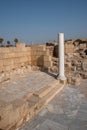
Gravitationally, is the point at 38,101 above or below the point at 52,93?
above

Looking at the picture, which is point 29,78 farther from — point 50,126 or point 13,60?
point 50,126

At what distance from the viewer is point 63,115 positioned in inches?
182

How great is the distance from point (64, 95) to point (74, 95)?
0.44 metres

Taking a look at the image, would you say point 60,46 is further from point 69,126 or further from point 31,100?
point 69,126

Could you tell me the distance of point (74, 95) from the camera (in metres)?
6.47

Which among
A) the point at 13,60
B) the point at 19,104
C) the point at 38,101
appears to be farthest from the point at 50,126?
the point at 13,60

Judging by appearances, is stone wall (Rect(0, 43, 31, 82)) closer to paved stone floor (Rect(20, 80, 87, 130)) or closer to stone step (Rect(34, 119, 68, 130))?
paved stone floor (Rect(20, 80, 87, 130))

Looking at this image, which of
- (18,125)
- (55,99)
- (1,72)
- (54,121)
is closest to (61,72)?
(55,99)

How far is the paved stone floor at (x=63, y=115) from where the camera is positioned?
157 inches

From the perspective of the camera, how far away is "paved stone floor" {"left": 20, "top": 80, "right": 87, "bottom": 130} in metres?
3.98

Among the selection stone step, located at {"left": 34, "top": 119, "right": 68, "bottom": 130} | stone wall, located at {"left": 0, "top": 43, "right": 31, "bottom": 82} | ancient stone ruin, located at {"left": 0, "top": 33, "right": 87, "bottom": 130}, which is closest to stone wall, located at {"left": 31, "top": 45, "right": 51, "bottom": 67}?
ancient stone ruin, located at {"left": 0, "top": 33, "right": 87, "bottom": 130}

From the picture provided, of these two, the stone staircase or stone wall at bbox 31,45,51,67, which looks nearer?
the stone staircase

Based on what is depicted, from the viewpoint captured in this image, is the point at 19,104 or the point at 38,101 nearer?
the point at 19,104

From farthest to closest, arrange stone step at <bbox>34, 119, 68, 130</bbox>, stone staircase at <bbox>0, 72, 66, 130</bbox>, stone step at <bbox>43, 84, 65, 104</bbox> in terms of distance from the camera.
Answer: stone step at <bbox>43, 84, 65, 104</bbox>
stone step at <bbox>34, 119, 68, 130</bbox>
stone staircase at <bbox>0, 72, 66, 130</bbox>
